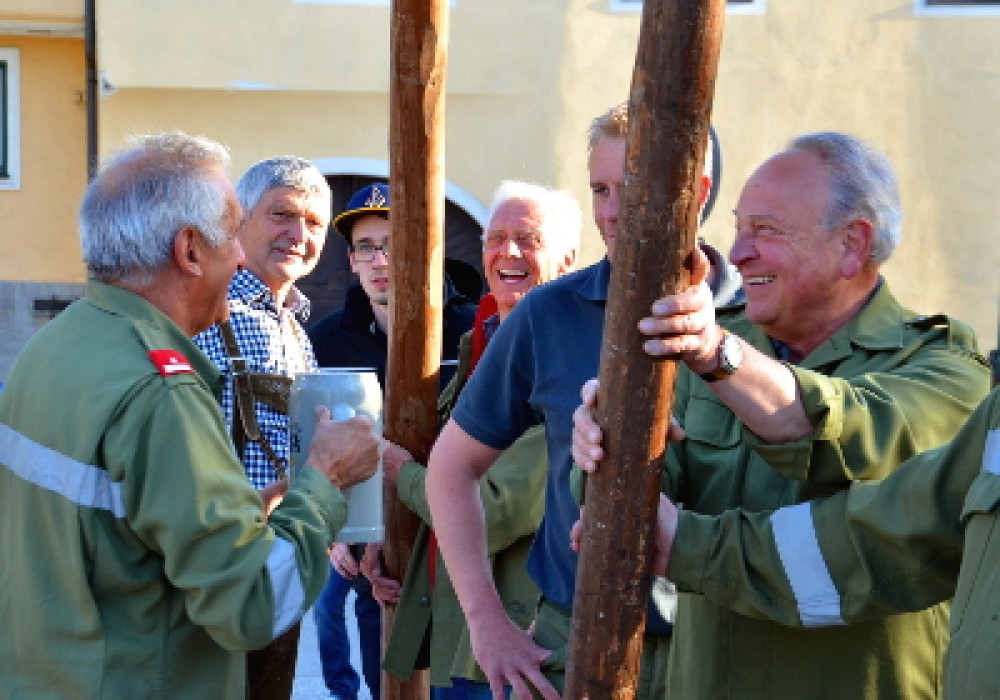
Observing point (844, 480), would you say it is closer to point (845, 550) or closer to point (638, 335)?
point (845, 550)

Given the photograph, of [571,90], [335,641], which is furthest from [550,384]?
[571,90]

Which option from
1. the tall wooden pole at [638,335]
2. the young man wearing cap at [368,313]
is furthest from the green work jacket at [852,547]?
the young man wearing cap at [368,313]

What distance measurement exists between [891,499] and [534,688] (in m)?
0.94

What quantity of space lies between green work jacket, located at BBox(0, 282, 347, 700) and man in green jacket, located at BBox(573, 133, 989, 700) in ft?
2.34

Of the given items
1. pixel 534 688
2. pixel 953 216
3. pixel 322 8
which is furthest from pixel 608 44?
pixel 534 688

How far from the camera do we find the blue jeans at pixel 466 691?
3.98 metres

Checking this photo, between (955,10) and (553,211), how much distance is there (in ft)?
31.0

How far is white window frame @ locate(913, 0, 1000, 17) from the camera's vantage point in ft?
40.4

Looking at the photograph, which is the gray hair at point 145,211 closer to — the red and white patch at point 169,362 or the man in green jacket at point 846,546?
the red and white patch at point 169,362

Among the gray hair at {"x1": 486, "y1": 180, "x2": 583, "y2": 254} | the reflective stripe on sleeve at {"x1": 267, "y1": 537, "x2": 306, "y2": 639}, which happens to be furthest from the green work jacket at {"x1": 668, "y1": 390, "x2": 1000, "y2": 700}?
the gray hair at {"x1": 486, "y1": 180, "x2": 583, "y2": 254}

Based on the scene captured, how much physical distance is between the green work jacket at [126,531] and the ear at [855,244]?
107cm

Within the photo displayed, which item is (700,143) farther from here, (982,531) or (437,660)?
(437,660)

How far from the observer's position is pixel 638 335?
6.79ft

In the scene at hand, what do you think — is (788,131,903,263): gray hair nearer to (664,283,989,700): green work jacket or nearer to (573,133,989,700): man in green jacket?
(573,133,989,700): man in green jacket
